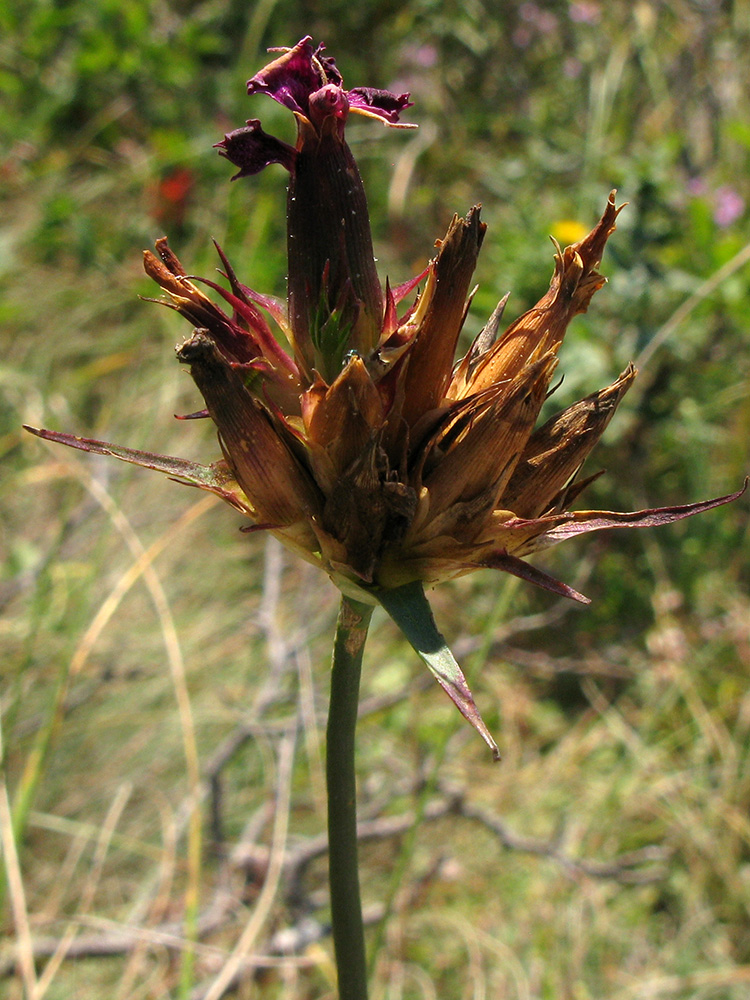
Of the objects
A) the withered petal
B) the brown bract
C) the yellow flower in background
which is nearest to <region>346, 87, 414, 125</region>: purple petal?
the brown bract

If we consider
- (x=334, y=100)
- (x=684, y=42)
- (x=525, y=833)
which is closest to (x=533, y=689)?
(x=525, y=833)

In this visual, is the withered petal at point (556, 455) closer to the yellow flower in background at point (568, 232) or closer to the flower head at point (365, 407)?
the flower head at point (365, 407)

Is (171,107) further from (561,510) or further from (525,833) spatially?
(561,510)

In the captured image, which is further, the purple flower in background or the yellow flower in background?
the purple flower in background

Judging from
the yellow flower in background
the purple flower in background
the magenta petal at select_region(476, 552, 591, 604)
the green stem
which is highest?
the purple flower in background

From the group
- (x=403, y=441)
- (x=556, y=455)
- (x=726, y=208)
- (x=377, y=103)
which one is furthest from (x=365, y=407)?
(x=726, y=208)

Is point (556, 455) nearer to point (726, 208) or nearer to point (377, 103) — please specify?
point (377, 103)

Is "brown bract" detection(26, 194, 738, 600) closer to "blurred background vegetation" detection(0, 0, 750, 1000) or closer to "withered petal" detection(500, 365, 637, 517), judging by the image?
"withered petal" detection(500, 365, 637, 517)

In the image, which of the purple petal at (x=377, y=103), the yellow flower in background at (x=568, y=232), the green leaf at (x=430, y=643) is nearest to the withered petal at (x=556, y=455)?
the green leaf at (x=430, y=643)
